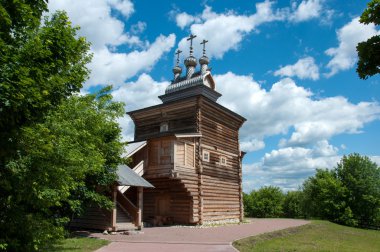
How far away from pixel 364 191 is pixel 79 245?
93.2 ft

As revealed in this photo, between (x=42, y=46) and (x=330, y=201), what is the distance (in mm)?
31882

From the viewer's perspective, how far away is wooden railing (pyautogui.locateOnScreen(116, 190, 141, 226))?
18.9 meters

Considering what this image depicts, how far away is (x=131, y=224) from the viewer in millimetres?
18547

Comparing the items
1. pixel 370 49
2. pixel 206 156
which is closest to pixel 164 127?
pixel 206 156

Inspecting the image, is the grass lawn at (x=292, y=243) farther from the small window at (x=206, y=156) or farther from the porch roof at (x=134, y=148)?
the porch roof at (x=134, y=148)

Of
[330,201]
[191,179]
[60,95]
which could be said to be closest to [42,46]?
[60,95]

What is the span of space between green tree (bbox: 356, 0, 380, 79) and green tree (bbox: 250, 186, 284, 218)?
40.3 m

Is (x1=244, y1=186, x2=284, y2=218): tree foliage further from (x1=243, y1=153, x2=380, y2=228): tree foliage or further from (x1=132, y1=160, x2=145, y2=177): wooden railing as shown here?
(x1=132, y1=160, x2=145, y2=177): wooden railing

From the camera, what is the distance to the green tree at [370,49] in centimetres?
484

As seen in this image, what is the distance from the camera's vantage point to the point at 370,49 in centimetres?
484

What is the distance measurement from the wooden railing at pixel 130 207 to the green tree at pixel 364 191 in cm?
2244

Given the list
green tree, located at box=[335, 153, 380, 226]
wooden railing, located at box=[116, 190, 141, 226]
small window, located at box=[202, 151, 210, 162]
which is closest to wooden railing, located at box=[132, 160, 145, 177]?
wooden railing, located at box=[116, 190, 141, 226]

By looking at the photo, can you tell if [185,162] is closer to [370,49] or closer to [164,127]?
[164,127]

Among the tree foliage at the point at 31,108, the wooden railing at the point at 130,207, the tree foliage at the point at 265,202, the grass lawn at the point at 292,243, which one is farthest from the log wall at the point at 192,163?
the tree foliage at the point at 265,202
